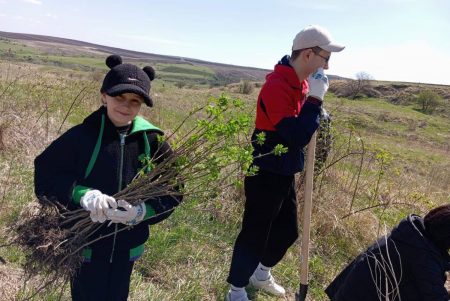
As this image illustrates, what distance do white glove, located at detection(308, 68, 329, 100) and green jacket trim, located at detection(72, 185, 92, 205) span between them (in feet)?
4.55

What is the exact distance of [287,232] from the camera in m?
2.88

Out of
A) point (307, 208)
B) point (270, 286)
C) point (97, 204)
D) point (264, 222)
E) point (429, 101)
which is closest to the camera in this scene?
point (97, 204)

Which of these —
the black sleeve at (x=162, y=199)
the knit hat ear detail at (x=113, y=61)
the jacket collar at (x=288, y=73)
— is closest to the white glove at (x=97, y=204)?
the black sleeve at (x=162, y=199)

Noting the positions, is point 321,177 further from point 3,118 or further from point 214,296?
point 3,118

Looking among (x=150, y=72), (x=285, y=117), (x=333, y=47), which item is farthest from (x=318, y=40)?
(x=150, y=72)

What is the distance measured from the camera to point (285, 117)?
95.5 inches

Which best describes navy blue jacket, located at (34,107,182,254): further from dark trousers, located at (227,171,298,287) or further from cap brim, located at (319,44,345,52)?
cap brim, located at (319,44,345,52)

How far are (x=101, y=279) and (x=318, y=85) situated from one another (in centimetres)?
158

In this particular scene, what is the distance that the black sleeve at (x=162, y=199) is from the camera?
1933mm

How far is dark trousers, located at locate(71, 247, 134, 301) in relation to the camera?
1949 millimetres

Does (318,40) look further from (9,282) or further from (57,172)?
(9,282)

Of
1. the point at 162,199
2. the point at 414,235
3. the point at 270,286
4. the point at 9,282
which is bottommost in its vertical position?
the point at 270,286

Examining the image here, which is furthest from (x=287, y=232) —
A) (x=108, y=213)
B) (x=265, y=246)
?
(x=108, y=213)

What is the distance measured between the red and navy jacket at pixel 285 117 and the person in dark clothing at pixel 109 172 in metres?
0.72
